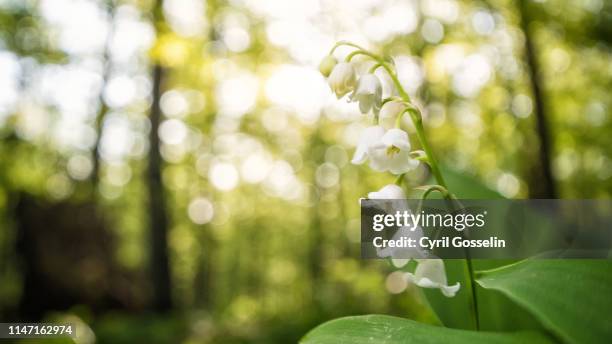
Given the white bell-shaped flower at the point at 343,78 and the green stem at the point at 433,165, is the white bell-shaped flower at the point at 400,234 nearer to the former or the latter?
the green stem at the point at 433,165

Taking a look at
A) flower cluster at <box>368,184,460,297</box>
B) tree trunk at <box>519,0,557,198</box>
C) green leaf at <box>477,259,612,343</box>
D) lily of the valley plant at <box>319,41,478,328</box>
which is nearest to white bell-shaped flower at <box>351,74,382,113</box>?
lily of the valley plant at <box>319,41,478,328</box>

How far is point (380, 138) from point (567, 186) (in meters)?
10.4

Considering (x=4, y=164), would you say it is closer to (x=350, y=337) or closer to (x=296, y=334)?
(x=296, y=334)

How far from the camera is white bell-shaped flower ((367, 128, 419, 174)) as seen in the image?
957mm

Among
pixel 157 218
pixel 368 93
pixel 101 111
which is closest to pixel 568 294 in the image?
pixel 368 93

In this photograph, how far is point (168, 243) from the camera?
27.8ft

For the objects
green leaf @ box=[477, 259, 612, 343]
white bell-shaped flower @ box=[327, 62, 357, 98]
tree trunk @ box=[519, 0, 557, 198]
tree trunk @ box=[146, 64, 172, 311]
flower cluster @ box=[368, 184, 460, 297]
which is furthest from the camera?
tree trunk @ box=[146, 64, 172, 311]

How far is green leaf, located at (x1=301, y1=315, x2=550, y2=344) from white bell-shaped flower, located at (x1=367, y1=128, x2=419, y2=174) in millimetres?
257

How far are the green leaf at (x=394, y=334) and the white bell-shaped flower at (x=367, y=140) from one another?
284 millimetres

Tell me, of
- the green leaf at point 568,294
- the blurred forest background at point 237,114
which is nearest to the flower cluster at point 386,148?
the green leaf at point 568,294

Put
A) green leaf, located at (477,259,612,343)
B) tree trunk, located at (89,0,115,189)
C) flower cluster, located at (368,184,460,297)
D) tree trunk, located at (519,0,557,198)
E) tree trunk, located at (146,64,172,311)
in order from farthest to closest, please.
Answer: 1. tree trunk, located at (89,0,115,189)
2. tree trunk, located at (146,64,172,311)
3. tree trunk, located at (519,0,557,198)
4. flower cluster, located at (368,184,460,297)
5. green leaf, located at (477,259,612,343)

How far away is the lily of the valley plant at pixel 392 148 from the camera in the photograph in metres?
0.95

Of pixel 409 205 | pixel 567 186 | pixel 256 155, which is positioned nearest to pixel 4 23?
pixel 256 155

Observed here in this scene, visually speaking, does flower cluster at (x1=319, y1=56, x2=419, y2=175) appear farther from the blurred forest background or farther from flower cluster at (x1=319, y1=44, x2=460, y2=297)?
the blurred forest background
